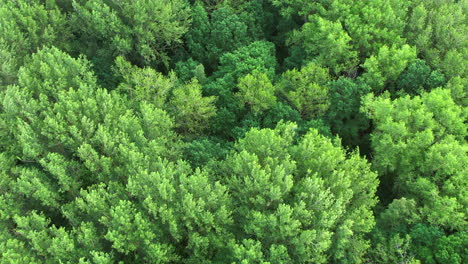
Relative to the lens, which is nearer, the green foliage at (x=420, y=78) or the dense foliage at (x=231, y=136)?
the dense foliage at (x=231, y=136)

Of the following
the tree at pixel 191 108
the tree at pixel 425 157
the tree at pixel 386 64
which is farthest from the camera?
the tree at pixel 386 64

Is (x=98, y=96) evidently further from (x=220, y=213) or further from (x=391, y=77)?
(x=391, y=77)

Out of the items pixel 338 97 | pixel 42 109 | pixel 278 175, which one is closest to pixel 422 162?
pixel 338 97

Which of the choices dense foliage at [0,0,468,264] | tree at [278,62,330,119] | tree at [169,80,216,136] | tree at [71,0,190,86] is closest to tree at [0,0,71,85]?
dense foliage at [0,0,468,264]

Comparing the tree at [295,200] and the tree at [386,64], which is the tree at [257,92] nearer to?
the tree at [295,200]

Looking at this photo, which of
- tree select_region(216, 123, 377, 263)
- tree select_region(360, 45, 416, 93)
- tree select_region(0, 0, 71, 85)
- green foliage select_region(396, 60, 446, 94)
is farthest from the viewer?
tree select_region(360, 45, 416, 93)

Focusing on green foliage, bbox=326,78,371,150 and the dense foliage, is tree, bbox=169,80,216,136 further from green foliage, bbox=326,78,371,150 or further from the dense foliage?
green foliage, bbox=326,78,371,150

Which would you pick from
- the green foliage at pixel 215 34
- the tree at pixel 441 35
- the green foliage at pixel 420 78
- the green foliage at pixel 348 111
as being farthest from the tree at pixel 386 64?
the green foliage at pixel 215 34

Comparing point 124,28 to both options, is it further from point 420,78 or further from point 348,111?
point 420,78
